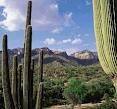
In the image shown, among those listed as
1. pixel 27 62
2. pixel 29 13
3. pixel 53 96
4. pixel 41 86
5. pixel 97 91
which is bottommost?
pixel 53 96

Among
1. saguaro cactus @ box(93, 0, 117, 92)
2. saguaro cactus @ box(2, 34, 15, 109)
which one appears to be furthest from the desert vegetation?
saguaro cactus @ box(93, 0, 117, 92)

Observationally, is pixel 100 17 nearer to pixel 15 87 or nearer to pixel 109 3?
pixel 109 3

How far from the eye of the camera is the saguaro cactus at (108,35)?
4336 millimetres

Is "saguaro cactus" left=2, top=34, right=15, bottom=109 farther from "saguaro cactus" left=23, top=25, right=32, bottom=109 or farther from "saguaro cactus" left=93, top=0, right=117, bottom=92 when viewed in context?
"saguaro cactus" left=93, top=0, right=117, bottom=92

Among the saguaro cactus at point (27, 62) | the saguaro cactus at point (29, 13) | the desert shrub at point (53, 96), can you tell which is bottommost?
the desert shrub at point (53, 96)

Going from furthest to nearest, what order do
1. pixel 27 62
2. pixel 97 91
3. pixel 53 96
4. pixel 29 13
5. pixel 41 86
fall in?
pixel 97 91
pixel 53 96
pixel 41 86
pixel 29 13
pixel 27 62

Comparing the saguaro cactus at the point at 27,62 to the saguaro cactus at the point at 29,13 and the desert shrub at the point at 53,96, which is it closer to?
the saguaro cactus at the point at 29,13

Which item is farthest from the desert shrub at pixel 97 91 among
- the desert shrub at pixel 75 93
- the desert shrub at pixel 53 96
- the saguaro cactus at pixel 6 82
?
the saguaro cactus at pixel 6 82

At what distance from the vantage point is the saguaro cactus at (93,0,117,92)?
434cm

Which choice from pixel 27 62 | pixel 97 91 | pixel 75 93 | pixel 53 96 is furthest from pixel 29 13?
pixel 97 91

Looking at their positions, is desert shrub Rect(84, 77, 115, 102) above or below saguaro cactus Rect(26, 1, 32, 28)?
below

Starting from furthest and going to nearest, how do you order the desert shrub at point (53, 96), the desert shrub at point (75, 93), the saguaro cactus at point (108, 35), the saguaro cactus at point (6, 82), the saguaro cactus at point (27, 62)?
1. the desert shrub at point (53, 96)
2. the desert shrub at point (75, 93)
3. the saguaro cactus at point (6, 82)
4. the saguaro cactus at point (27, 62)
5. the saguaro cactus at point (108, 35)

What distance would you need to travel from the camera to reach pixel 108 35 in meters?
4.35

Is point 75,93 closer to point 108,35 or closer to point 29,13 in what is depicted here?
point 29,13
